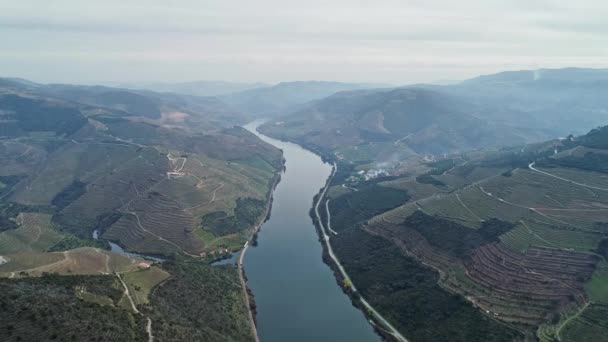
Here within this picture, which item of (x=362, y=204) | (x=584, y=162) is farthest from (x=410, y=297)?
(x=584, y=162)

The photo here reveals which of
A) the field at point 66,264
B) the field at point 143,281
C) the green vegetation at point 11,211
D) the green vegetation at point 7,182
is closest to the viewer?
the field at point 143,281

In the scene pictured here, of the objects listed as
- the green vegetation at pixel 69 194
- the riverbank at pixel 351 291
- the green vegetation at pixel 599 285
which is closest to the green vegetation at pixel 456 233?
the green vegetation at pixel 599 285

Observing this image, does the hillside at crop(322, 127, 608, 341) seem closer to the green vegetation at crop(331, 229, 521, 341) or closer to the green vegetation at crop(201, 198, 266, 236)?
the green vegetation at crop(331, 229, 521, 341)

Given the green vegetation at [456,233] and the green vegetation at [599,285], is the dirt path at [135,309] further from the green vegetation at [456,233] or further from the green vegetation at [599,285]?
the green vegetation at [599,285]

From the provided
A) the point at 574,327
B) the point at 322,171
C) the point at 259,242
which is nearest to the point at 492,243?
the point at 574,327

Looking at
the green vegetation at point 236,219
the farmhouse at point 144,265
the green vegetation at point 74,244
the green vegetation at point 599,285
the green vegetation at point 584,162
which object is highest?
the green vegetation at point 584,162

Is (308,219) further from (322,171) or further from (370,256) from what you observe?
(322,171)

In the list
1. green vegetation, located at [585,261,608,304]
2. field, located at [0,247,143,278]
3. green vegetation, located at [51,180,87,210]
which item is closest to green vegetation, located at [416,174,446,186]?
green vegetation, located at [585,261,608,304]
